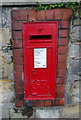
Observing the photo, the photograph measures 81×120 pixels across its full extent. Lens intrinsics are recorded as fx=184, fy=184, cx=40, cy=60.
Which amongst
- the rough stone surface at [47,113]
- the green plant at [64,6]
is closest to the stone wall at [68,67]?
the rough stone surface at [47,113]

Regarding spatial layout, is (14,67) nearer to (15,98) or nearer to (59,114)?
(15,98)

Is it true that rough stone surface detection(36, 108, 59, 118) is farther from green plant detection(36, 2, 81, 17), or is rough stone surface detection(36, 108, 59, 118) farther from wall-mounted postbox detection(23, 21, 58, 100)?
green plant detection(36, 2, 81, 17)

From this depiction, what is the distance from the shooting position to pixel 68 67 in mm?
2545

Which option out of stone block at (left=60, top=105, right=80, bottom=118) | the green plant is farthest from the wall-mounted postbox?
stone block at (left=60, top=105, right=80, bottom=118)

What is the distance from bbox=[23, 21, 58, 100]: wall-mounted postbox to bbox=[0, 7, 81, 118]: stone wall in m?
0.22

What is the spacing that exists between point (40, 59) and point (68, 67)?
0.43 meters

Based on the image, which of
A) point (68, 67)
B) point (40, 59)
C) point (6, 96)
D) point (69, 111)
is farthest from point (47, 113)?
point (40, 59)

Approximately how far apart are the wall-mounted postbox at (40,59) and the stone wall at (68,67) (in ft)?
0.71

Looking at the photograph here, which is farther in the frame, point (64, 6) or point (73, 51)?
point (73, 51)

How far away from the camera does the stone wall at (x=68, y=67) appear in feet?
7.73

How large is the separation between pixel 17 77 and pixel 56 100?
2.18ft

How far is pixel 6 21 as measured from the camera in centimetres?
231

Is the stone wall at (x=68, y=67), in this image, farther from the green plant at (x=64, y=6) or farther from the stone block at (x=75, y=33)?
the green plant at (x=64, y=6)

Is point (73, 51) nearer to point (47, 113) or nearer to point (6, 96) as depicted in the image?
point (47, 113)
